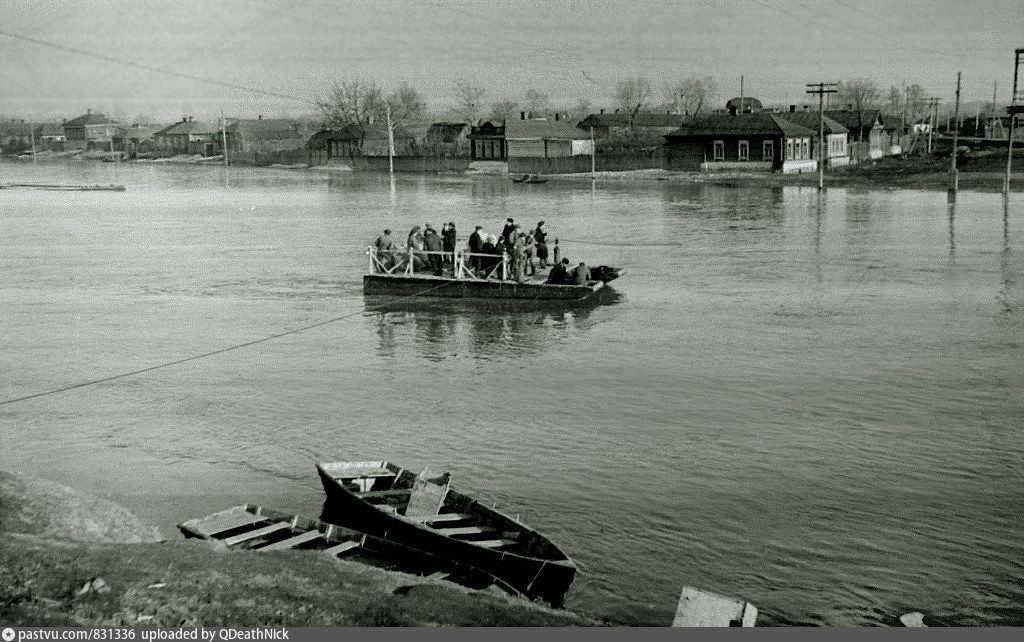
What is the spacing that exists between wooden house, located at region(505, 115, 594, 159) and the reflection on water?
6180cm

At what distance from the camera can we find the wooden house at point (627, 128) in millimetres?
95750

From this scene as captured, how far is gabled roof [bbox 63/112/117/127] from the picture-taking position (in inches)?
4747

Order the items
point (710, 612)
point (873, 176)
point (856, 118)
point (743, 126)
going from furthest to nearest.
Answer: point (856, 118) → point (743, 126) → point (873, 176) → point (710, 612)

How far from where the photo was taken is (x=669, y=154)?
74312 mm

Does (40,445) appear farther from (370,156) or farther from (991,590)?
(370,156)

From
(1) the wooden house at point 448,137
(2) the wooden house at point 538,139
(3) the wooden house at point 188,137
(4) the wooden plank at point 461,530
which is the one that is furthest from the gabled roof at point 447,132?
Answer: (4) the wooden plank at point 461,530

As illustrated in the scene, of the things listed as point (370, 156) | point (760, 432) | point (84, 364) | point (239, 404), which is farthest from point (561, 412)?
point (370, 156)

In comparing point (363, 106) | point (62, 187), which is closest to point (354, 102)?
point (363, 106)

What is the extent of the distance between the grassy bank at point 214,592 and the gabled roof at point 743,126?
6325 cm

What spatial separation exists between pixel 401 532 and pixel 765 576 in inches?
134

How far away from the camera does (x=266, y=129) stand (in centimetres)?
12850

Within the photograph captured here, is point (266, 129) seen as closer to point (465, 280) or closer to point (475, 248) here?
point (475, 248)

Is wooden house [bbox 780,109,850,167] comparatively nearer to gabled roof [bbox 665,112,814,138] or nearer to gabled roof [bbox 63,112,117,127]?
gabled roof [bbox 665,112,814,138]

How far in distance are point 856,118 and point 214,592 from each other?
81691mm
